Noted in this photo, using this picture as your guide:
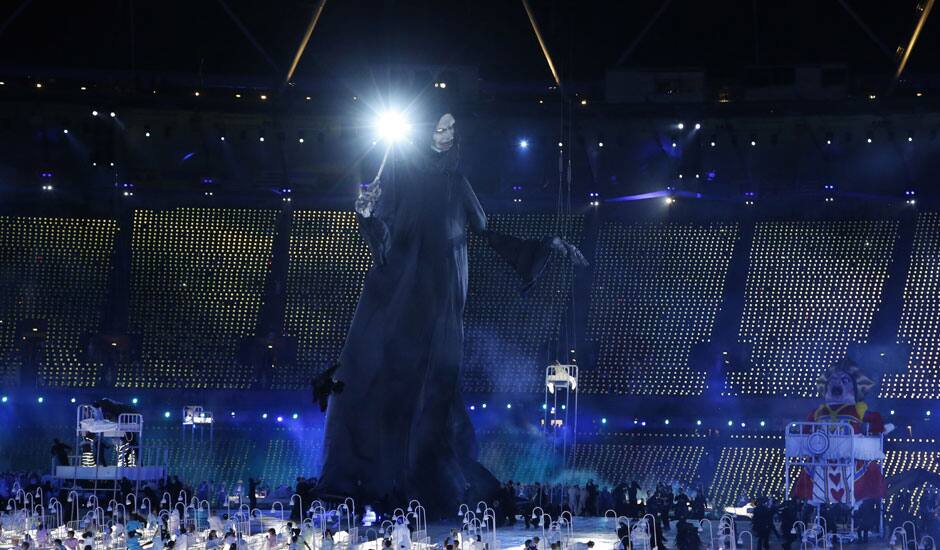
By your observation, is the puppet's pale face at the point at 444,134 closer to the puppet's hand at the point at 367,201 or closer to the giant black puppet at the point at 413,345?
the giant black puppet at the point at 413,345

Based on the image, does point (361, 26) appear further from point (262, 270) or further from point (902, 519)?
point (902, 519)

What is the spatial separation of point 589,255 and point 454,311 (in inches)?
774

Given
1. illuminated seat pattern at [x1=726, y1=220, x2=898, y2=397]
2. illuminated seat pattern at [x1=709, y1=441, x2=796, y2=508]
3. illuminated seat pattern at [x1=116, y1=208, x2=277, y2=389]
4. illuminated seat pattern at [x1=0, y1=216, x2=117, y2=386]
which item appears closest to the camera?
illuminated seat pattern at [x1=709, y1=441, x2=796, y2=508]

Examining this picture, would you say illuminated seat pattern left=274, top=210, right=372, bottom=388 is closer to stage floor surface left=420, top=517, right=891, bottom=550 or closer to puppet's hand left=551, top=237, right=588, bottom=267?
stage floor surface left=420, top=517, right=891, bottom=550

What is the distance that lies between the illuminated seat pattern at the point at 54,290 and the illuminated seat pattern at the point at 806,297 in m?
21.7

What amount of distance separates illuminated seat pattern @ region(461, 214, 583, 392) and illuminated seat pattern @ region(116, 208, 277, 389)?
754 centimetres

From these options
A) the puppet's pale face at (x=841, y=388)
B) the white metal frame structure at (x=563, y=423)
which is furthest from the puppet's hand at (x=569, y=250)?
the puppet's pale face at (x=841, y=388)

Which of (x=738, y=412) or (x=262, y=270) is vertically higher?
(x=262, y=270)

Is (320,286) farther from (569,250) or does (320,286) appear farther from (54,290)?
(569,250)

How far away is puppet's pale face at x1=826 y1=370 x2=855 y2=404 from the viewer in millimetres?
30250

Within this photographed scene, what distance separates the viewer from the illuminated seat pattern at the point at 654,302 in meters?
43.5

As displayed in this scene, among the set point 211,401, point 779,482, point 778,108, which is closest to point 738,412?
point 779,482

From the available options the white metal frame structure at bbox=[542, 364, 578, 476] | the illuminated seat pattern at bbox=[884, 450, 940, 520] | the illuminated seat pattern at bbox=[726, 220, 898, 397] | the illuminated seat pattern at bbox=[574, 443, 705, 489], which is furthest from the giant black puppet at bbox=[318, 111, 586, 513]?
the illuminated seat pattern at bbox=[726, 220, 898, 397]

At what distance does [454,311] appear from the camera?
28203mm
